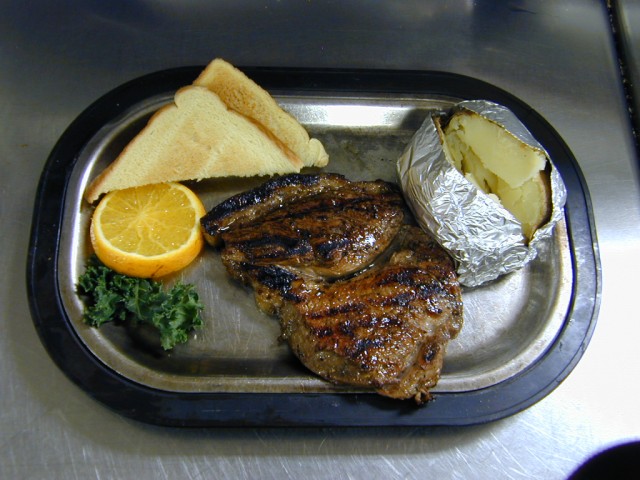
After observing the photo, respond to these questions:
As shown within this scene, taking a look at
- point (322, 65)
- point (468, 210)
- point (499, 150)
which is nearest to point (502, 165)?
point (499, 150)

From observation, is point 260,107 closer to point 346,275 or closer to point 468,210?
point 346,275

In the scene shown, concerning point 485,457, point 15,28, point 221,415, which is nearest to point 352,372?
point 221,415

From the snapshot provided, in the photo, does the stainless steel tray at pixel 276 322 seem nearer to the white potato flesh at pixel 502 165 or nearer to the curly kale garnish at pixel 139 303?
the curly kale garnish at pixel 139 303

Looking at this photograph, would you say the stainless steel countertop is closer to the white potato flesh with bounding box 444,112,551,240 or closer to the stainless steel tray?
the stainless steel tray

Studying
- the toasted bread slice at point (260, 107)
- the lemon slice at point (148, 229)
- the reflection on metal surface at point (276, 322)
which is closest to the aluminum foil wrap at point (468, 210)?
the reflection on metal surface at point (276, 322)

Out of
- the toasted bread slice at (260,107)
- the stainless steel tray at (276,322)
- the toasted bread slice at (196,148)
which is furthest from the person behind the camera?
the toasted bread slice at (260,107)

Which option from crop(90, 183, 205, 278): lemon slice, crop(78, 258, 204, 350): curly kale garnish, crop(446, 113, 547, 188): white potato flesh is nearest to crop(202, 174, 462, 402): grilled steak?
crop(90, 183, 205, 278): lemon slice

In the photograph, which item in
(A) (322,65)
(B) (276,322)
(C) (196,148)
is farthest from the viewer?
(A) (322,65)
